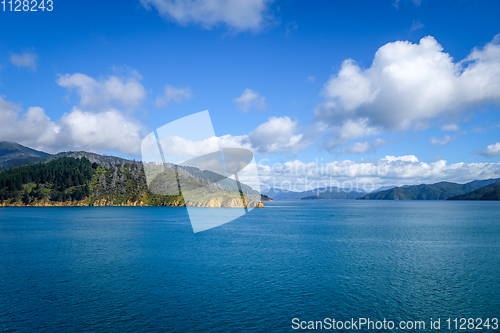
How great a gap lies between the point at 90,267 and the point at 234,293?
25244 millimetres

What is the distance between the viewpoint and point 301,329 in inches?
1022

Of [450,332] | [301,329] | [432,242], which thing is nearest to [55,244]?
[301,329]

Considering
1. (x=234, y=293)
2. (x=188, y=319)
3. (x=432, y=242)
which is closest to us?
(x=188, y=319)

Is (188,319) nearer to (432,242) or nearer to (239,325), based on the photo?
(239,325)

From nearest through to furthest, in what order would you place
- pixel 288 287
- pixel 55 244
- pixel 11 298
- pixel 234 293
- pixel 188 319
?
pixel 188 319 < pixel 11 298 < pixel 234 293 < pixel 288 287 < pixel 55 244

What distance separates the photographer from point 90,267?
45.3 metres

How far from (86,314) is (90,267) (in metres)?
19.6

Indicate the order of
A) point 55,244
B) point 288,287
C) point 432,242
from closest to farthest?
1. point 288,287
2. point 55,244
3. point 432,242

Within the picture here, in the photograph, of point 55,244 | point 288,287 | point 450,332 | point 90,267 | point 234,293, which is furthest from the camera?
point 55,244

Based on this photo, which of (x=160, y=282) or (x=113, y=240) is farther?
(x=113, y=240)

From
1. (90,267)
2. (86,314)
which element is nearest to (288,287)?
(86,314)

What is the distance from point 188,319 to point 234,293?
818cm

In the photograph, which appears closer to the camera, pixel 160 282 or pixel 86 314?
pixel 86 314

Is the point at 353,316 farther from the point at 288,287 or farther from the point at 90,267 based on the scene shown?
the point at 90,267
